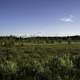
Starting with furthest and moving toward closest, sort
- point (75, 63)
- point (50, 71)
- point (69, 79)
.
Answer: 1. point (75, 63)
2. point (50, 71)
3. point (69, 79)

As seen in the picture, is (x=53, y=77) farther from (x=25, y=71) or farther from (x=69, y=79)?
(x=25, y=71)

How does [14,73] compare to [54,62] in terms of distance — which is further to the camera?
[54,62]

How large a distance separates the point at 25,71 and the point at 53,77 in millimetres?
2205

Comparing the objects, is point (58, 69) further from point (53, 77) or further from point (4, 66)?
point (4, 66)

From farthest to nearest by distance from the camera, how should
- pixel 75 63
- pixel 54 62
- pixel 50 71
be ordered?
pixel 75 63 < pixel 54 62 < pixel 50 71

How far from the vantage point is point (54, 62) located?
16625 millimetres

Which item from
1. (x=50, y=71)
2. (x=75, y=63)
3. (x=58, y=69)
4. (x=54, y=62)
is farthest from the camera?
(x=75, y=63)

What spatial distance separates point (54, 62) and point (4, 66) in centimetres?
317

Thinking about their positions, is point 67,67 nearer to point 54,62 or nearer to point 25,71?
point 54,62

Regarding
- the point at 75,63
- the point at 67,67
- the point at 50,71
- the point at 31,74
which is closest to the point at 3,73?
the point at 31,74

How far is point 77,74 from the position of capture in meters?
14.4

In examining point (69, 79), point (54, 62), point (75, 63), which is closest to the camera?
point (69, 79)

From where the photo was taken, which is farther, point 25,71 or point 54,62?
point 54,62

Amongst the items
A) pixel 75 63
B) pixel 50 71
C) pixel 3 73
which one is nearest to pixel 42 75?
pixel 50 71
